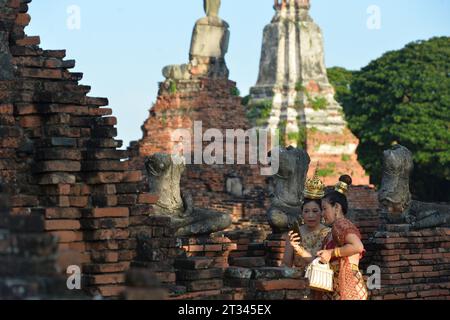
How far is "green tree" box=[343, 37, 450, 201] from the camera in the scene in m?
44.0

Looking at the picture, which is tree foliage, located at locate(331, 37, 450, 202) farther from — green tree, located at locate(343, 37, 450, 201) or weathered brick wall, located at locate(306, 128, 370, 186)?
weathered brick wall, located at locate(306, 128, 370, 186)

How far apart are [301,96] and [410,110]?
204 inches

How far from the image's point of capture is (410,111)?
146 feet

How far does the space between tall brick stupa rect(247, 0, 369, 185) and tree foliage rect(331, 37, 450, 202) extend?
12.1 feet

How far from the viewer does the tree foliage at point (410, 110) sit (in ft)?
144

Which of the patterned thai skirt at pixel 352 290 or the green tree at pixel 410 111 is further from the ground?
the green tree at pixel 410 111

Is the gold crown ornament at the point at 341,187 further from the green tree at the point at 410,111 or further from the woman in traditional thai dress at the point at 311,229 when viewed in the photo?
the green tree at the point at 410,111

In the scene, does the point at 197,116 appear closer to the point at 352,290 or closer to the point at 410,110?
the point at 410,110

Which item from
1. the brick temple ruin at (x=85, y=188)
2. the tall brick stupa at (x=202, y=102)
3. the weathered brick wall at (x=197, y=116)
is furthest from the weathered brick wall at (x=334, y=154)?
the brick temple ruin at (x=85, y=188)

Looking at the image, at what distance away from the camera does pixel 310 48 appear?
Answer: 1629 inches

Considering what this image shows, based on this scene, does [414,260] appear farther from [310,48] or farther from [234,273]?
[310,48]

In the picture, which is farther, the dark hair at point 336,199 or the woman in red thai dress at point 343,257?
the dark hair at point 336,199
